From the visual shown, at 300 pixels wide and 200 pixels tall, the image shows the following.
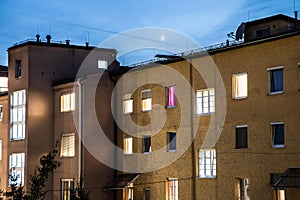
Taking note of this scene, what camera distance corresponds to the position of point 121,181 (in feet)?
136

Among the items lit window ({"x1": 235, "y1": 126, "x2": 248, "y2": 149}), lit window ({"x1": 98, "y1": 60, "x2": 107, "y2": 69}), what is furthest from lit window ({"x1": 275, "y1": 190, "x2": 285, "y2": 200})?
lit window ({"x1": 98, "y1": 60, "x2": 107, "y2": 69})

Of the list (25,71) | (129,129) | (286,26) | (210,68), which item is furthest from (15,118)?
(286,26)

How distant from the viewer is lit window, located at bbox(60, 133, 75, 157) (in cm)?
4434

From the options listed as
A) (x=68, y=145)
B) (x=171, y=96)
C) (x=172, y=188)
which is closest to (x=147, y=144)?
(x=172, y=188)

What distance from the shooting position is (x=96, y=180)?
42812mm

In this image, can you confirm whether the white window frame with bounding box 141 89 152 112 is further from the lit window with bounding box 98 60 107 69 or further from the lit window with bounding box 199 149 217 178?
the lit window with bounding box 98 60 107 69

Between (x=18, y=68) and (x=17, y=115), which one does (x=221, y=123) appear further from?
(x=18, y=68)

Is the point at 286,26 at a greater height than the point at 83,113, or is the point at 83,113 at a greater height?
the point at 286,26

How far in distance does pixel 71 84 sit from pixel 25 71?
4314 millimetres

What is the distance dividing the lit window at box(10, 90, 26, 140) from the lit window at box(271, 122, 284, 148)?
21293mm

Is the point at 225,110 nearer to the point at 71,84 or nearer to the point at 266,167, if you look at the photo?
the point at 266,167

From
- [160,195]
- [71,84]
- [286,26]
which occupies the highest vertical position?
[286,26]

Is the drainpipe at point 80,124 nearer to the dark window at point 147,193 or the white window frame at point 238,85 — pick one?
the dark window at point 147,193

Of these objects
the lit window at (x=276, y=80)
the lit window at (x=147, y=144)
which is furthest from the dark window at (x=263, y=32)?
the lit window at (x=147, y=144)
